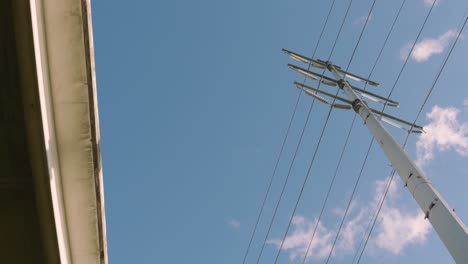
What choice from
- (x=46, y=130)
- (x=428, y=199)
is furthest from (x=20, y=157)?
(x=428, y=199)

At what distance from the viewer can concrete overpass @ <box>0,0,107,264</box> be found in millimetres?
3561

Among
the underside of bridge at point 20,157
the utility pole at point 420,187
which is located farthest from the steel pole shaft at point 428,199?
the underside of bridge at point 20,157

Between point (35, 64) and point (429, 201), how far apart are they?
477 centimetres

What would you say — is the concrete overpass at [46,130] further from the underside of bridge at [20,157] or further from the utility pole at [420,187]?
the utility pole at [420,187]

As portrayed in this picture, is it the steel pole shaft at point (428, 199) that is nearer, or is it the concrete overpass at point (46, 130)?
the concrete overpass at point (46, 130)

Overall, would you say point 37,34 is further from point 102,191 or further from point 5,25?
point 102,191

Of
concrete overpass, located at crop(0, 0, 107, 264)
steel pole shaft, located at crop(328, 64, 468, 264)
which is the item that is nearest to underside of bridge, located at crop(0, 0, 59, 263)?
concrete overpass, located at crop(0, 0, 107, 264)

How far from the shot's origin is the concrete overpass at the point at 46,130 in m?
3.56

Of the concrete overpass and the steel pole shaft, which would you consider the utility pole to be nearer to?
the steel pole shaft

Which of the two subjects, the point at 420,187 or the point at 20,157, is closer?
the point at 20,157

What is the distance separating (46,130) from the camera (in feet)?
12.4

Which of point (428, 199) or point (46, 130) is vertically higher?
point (46, 130)

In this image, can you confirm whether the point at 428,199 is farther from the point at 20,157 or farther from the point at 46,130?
the point at 20,157

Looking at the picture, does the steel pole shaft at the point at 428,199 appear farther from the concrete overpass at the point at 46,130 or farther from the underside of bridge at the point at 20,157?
the underside of bridge at the point at 20,157
